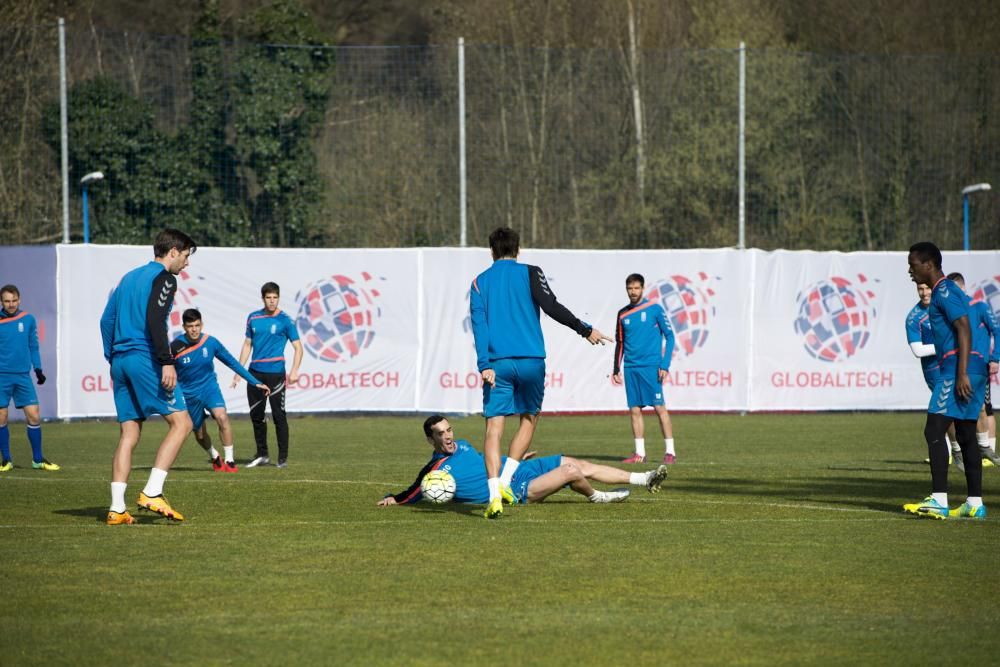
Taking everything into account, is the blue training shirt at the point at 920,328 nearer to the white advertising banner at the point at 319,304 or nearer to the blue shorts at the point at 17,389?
the blue shorts at the point at 17,389

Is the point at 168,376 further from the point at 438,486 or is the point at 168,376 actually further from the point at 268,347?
the point at 268,347

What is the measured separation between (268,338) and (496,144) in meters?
13.8

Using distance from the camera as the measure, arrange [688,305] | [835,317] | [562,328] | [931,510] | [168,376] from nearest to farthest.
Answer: [168,376] < [931,510] < [562,328] < [688,305] < [835,317]

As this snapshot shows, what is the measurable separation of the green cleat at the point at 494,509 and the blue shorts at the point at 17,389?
8511 mm

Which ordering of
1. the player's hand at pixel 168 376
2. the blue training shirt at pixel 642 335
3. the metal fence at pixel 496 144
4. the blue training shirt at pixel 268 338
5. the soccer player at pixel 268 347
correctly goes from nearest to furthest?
the player's hand at pixel 168 376 → the soccer player at pixel 268 347 → the blue training shirt at pixel 268 338 → the blue training shirt at pixel 642 335 → the metal fence at pixel 496 144

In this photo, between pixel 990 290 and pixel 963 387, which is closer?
pixel 963 387

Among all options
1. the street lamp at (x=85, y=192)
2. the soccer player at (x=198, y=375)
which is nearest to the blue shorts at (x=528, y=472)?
the soccer player at (x=198, y=375)

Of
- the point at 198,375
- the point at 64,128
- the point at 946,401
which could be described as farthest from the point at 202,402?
the point at 64,128

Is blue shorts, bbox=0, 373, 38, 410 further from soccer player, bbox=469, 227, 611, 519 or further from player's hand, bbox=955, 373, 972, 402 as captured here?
player's hand, bbox=955, 373, 972, 402

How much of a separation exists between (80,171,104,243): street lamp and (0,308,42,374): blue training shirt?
848cm

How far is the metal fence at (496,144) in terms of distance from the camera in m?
28.1

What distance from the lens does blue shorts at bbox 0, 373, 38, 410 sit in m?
17.6

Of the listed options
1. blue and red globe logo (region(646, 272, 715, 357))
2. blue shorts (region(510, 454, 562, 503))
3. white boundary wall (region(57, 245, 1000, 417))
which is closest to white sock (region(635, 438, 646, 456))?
blue shorts (region(510, 454, 562, 503))

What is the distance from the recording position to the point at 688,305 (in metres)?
26.9
